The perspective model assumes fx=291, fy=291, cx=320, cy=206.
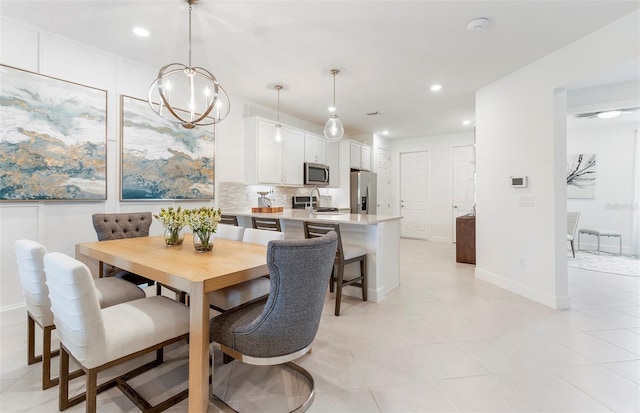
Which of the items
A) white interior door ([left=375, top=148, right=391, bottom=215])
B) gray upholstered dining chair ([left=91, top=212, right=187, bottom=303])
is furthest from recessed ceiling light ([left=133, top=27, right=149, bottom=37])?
white interior door ([left=375, top=148, right=391, bottom=215])

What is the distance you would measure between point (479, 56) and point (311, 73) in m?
1.84

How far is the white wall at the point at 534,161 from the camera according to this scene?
8.69 ft

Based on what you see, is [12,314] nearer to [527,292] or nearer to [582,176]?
[527,292]

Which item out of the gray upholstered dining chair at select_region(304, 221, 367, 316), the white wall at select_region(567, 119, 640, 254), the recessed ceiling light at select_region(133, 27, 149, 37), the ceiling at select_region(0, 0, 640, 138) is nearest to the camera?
the ceiling at select_region(0, 0, 640, 138)

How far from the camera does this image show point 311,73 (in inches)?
138

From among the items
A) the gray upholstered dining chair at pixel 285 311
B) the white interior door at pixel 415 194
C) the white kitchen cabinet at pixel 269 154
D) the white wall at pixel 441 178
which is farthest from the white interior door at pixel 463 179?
the gray upholstered dining chair at pixel 285 311

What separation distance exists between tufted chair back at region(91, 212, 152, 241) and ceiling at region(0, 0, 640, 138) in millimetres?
1704

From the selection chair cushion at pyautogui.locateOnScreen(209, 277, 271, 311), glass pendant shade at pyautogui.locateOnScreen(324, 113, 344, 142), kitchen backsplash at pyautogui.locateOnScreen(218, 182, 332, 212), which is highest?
glass pendant shade at pyautogui.locateOnScreen(324, 113, 344, 142)

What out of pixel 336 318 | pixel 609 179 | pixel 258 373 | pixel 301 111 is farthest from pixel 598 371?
pixel 609 179

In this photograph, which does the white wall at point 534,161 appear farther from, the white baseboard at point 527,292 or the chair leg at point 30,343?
the chair leg at point 30,343

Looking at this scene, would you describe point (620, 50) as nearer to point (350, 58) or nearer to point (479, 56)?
point (479, 56)

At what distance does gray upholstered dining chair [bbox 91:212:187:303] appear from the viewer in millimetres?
2467

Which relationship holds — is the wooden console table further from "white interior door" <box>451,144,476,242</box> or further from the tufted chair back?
the tufted chair back

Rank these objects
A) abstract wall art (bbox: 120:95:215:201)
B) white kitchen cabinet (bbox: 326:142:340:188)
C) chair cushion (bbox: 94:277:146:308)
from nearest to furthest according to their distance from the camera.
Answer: chair cushion (bbox: 94:277:146:308), abstract wall art (bbox: 120:95:215:201), white kitchen cabinet (bbox: 326:142:340:188)
